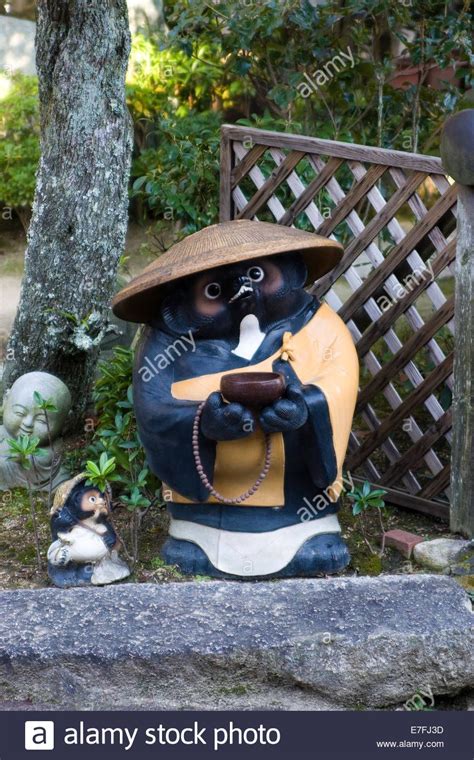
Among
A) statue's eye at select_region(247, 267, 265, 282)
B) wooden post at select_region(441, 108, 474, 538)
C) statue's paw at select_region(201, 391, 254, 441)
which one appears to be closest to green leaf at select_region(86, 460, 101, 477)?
statue's paw at select_region(201, 391, 254, 441)

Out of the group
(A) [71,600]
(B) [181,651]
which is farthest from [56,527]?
(B) [181,651]

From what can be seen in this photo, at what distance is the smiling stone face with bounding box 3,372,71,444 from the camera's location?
4.63 meters

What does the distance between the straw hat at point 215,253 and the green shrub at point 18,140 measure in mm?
3769

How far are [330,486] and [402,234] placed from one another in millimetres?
1161

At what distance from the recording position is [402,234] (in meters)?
4.45

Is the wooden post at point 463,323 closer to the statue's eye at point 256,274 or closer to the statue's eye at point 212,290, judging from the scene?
the statue's eye at point 256,274

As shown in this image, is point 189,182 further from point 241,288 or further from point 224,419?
point 224,419

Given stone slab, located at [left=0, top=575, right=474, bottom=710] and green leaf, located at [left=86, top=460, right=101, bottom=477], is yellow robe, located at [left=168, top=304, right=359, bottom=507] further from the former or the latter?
stone slab, located at [left=0, top=575, right=474, bottom=710]

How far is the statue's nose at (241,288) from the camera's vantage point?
3.78m

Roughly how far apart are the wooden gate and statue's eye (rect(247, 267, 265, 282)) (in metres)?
0.78

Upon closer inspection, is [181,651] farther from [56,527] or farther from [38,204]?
[38,204]

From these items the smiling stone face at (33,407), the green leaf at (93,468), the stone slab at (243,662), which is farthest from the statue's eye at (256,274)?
the smiling stone face at (33,407)

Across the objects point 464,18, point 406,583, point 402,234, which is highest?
point 464,18

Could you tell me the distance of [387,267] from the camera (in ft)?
14.6
